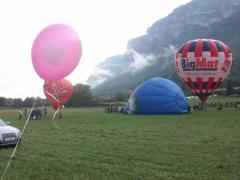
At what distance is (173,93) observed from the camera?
36594 mm

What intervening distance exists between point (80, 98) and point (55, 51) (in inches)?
3113

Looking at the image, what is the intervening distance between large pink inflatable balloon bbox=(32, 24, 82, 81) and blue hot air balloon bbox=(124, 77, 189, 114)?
27.6 meters

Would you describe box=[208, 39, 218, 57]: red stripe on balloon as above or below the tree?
above

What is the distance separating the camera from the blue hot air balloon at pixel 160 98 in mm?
36594

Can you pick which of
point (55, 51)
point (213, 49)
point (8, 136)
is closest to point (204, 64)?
point (213, 49)

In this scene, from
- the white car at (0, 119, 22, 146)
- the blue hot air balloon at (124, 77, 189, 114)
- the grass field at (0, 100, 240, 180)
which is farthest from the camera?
the blue hot air balloon at (124, 77, 189, 114)

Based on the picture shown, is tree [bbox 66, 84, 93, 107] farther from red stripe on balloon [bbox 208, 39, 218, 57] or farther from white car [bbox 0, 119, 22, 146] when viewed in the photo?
white car [bbox 0, 119, 22, 146]

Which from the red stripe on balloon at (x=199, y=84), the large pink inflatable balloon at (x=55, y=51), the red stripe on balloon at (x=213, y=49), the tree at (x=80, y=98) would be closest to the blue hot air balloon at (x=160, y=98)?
the red stripe on balloon at (x=199, y=84)

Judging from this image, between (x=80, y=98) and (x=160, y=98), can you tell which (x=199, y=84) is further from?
(x=80, y=98)

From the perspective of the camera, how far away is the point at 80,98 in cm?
8781

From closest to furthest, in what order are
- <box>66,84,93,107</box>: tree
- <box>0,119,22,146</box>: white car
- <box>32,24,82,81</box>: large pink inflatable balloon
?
<box>32,24,82,81</box>: large pink inflatable balloon, <box>0,119,22,146</box>: white car, <box>66,84,93,107</box>: tree

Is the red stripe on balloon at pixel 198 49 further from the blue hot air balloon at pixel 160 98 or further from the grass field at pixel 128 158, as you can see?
the grass field at pixel 128 158

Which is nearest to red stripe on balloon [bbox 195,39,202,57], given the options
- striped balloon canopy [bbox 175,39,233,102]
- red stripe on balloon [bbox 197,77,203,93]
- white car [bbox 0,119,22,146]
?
striped balloon canopy [bbox 175,39,233,102]

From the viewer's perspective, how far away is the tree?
287 ft
